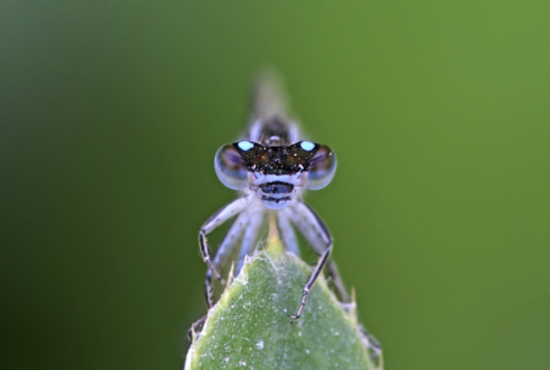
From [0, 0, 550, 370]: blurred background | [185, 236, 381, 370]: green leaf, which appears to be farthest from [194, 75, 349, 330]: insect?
[185, 236, 381, 370]: green leaf

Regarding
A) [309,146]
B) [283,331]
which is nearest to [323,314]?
[283,331]

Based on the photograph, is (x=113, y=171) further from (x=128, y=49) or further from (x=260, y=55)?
(x=260, y=55)

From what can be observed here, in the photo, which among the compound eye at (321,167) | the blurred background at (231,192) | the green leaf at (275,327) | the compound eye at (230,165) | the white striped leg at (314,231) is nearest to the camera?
the green leaf at (275,327)

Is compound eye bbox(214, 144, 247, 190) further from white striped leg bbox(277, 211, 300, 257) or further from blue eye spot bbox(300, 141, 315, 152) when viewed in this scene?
white striped leg bbox(277, 211, 300, 257)

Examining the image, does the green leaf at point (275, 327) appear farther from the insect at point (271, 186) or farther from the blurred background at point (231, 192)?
the blurred background at point (231, 192)

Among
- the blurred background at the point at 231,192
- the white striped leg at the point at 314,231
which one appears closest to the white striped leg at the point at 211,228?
the white striped leg at the point at 314,231

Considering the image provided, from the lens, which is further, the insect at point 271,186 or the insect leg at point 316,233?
the insect leg at point 316,233
